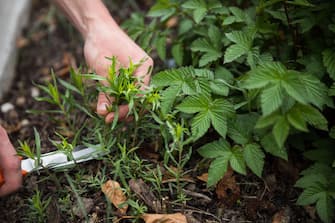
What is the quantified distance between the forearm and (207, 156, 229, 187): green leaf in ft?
2.42

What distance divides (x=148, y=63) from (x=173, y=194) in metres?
0.51

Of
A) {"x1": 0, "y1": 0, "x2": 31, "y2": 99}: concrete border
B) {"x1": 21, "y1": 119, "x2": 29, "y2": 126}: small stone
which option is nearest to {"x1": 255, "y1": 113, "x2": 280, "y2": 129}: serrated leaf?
{"x1": 21, "y1": 119, "x2": 29, "y2": 126}: small stone

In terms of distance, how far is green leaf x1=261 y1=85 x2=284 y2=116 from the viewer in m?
1.40

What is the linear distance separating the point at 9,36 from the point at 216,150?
1549 mm

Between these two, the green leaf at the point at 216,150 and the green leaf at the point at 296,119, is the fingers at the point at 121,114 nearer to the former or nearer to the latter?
the green leaf at the point at 216,150

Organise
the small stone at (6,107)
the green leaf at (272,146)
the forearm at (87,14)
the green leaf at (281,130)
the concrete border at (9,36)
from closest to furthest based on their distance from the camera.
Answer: the green leaf at (281,130) → the green leaf at (272,146) → the forearm at (87,14) → the small stone at (6,107) → the concrete border at (9,36)

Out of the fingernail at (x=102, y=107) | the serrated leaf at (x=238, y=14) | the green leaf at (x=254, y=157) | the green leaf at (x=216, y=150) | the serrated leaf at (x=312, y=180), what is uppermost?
the serrated leaf at (x=238, y=14)

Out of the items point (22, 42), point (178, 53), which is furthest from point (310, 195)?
point (22, 42)

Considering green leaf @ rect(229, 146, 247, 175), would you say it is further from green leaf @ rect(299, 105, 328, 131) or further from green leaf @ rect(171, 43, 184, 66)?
green leaf @ rect(171, 43, 184, 66)

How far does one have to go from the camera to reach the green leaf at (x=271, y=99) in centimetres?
140

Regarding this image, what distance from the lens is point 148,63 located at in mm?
1832

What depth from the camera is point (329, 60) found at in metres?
1.70

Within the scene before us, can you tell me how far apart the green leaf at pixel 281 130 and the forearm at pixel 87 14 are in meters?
0.87

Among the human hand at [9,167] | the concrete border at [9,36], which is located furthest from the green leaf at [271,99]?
the concrete border at [9,36]
